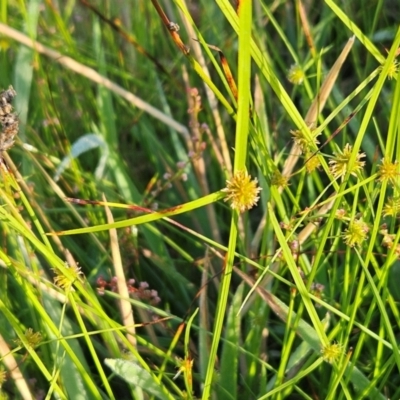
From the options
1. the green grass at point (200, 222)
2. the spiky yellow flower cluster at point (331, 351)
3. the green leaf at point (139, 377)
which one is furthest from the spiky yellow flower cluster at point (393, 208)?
the green leaf at point (139, 377)

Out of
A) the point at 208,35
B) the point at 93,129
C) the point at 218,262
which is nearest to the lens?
the point at 218,262

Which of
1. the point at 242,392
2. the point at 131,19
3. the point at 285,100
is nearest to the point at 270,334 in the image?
the point at 242,392

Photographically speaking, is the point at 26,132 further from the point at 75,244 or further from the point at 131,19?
the point at 131,19

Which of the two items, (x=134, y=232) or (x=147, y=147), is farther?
(x=147, y=147)

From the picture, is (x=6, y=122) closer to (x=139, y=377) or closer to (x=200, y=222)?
(x=139, y=377)

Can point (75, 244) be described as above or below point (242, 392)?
above

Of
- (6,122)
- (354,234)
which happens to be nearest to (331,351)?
(354,234)

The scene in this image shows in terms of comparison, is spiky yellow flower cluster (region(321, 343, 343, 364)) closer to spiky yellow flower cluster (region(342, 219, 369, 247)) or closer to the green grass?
the green grass

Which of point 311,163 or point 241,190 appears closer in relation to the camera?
point 241,190
